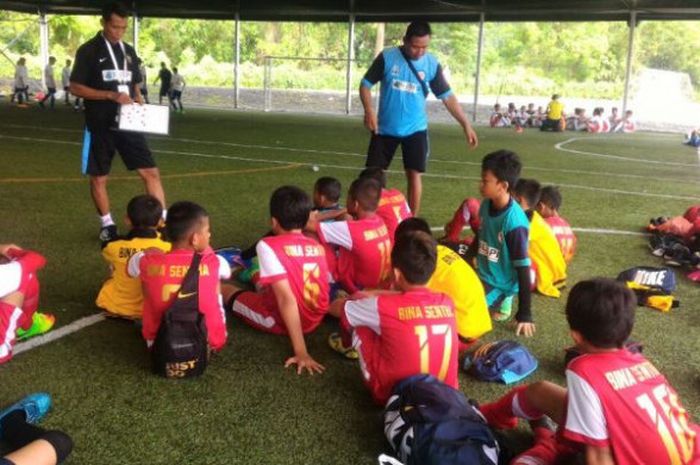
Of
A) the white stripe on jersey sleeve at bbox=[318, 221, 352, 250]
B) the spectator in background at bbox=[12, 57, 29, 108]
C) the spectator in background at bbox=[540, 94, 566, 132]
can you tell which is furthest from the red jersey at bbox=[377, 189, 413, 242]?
the spectator in background at bbox=[12, 57, 29, 108]

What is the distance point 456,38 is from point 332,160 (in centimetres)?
2381

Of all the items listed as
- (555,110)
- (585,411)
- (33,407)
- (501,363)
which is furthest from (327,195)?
(555,110)

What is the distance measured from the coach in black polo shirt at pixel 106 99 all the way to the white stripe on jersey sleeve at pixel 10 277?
2340mm

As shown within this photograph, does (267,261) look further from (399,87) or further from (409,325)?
(399,87)

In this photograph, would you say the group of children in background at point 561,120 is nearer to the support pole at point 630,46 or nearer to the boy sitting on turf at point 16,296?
the support pole at point 630,46

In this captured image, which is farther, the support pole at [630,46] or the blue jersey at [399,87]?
the support pole at [630,46]

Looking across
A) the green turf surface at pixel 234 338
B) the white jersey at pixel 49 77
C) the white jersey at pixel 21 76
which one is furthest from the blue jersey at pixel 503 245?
the white jersey at pixel 21 76

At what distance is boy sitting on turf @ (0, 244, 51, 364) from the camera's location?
313cm

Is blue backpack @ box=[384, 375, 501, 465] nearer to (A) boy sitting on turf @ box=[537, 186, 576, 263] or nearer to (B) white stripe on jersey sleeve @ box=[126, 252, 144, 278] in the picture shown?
(B) white stripe on jersey sleeve @ box=[126, 252, 144, 278]

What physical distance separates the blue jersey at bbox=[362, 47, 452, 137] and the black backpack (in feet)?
11.4

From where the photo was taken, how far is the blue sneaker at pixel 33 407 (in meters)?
2.63

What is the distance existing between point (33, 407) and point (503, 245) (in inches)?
111

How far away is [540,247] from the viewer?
4.71 metres

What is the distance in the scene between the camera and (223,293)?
4.21 metres
